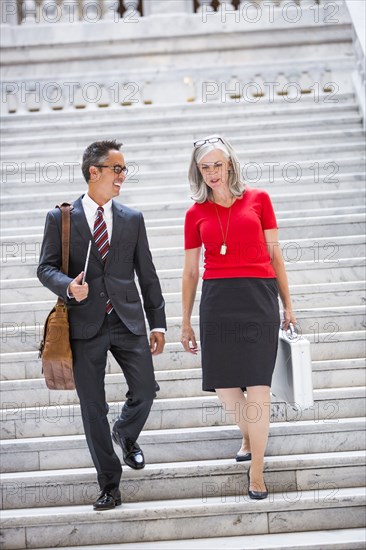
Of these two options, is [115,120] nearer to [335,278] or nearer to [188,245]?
[335,278]

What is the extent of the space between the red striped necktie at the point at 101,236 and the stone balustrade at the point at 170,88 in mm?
7811

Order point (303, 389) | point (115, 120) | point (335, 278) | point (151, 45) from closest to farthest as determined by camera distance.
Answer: point (303, 389), point (335, 278), point (115, 120), point (151, 45)

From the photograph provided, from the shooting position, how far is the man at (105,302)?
4.99 metres

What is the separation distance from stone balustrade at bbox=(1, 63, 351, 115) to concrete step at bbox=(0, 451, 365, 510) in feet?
26.5

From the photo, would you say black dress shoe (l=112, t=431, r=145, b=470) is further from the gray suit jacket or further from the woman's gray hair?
the woman's gray hair

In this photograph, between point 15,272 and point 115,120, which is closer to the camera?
point 15,272

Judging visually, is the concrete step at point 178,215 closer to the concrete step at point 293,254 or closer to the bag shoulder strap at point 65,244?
the concrete step at point 293,254

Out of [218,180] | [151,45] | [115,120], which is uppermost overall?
[151,45]

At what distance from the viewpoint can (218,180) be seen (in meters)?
5.05

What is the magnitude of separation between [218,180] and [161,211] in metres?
3.80

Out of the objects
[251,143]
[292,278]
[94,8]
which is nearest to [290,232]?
[292,278]

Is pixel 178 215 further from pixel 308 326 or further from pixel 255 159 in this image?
pixel 308 326

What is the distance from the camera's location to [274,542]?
15.9 feet

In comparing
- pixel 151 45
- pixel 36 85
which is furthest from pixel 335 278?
pixel 151 45
